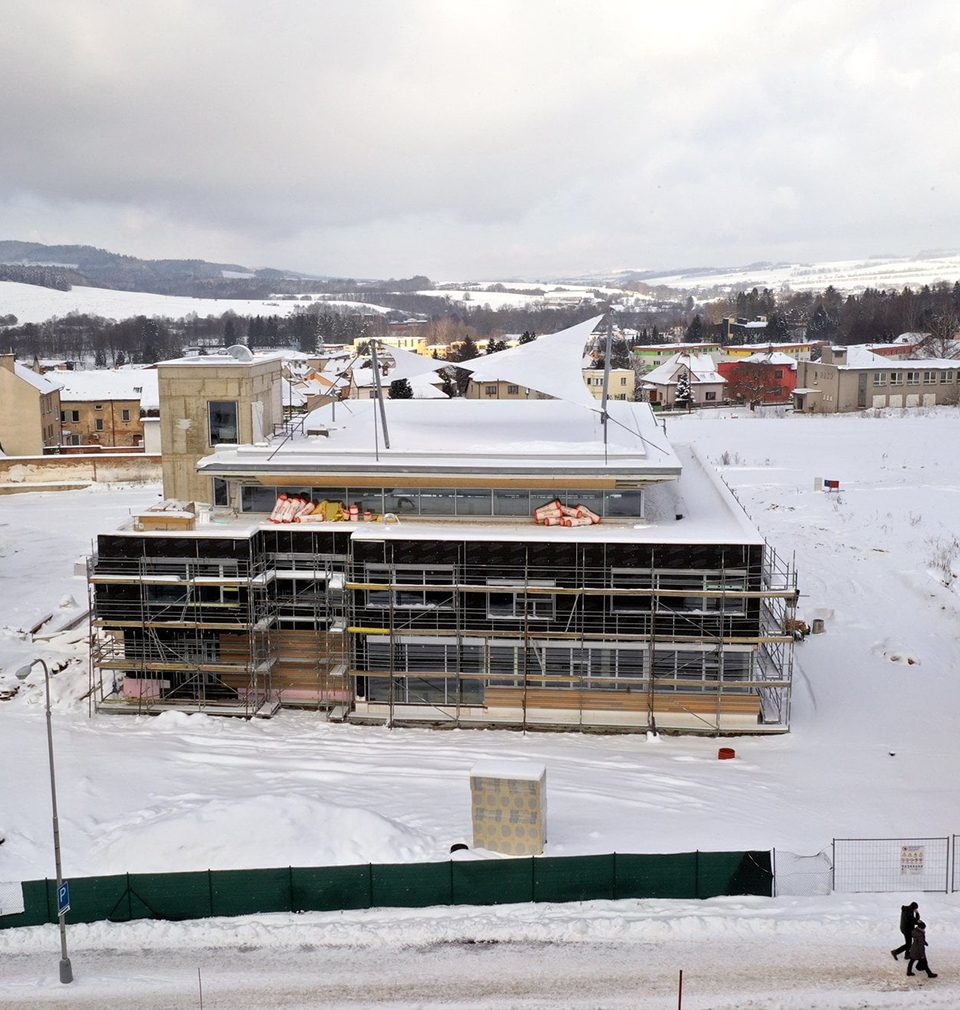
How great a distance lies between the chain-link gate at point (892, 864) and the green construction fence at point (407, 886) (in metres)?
2.43

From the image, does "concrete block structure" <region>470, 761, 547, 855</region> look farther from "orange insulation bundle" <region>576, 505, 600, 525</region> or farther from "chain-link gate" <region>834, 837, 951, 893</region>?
"orange insulation bundle" <region>576, 505, 600, 525</region>

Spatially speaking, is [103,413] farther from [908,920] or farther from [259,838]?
[908,920]

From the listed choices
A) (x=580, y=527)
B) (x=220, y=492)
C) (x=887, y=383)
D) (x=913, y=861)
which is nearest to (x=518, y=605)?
(x=580, y=527)

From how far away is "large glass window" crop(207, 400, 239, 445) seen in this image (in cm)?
4234

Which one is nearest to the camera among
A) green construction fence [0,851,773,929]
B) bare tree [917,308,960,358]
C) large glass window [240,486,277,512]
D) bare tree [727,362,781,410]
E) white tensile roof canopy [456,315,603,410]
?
green construction fence [0,851,773,929]

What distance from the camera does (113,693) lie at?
36.7 metres

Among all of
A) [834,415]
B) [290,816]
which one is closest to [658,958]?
[290,816]

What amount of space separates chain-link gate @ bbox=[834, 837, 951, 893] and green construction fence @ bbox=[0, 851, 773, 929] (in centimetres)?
243

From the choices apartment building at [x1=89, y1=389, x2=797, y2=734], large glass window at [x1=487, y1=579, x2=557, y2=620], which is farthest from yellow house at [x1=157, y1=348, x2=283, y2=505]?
large glass window at [x1=487, y1=579, x2=557, y2=620]

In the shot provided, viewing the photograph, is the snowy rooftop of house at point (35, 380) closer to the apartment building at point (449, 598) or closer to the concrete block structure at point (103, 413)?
the concrete block structure at point (103, 413)

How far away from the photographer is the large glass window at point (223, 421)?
139 ft

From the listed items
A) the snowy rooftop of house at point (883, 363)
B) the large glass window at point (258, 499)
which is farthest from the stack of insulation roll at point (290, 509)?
the snowy rooftop of house at point (883, 363)

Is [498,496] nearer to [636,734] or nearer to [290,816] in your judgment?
[636,734]

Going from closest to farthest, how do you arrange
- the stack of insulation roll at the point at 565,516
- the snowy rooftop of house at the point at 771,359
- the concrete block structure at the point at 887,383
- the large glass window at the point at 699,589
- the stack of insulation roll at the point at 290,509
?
the large glass window at the point at 699,589 < the stack of insulation roll at the point at 565,516 < the stack of insulation roll at the point at 290,509 < the concrete block structure at the point at 887,383 < the snowy rooftop of house at the point at 771,359
